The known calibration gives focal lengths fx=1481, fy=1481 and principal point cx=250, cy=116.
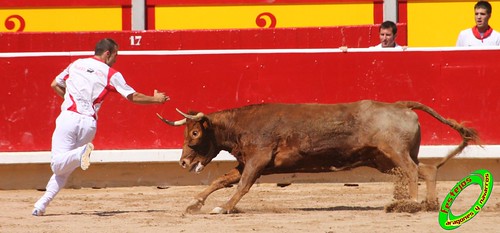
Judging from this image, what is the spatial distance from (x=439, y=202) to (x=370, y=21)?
14.9 ft

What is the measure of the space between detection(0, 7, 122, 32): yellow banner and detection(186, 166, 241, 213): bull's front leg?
5.15 meters

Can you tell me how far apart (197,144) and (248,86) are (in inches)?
89.6

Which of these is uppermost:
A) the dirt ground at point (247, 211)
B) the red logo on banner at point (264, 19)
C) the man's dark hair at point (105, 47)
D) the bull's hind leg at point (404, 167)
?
the man's dark hair at point (105, 47)

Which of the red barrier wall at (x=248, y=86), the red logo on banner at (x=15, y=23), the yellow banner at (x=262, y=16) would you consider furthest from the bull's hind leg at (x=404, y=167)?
the red logo on banner at (x=15, y=23)

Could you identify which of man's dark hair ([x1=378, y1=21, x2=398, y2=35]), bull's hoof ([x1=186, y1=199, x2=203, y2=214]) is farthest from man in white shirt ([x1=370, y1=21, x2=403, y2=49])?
bull's hoof ([x1=186, y1=199, x2=203, y2=214])

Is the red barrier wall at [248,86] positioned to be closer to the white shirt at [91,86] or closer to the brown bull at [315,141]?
the brown bull at [315,141]

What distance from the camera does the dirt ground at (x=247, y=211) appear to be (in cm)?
855

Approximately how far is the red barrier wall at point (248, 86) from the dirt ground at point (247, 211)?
1.66 ft

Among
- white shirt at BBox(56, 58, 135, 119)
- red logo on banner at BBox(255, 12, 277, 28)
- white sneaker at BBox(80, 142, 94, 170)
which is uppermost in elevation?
red logo on banner at BBox(255, 12, 277, 28)

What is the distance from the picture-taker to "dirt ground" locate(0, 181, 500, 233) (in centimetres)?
855

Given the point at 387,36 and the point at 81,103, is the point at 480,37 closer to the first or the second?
the point at 387,36

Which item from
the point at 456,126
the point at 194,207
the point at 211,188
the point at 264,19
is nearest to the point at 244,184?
the point at 211,188

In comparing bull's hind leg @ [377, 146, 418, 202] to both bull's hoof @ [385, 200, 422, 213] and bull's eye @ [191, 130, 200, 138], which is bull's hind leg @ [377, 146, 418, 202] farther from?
bull's eye @ [191, 130, 200, 138]

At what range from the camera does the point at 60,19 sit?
1454cm
